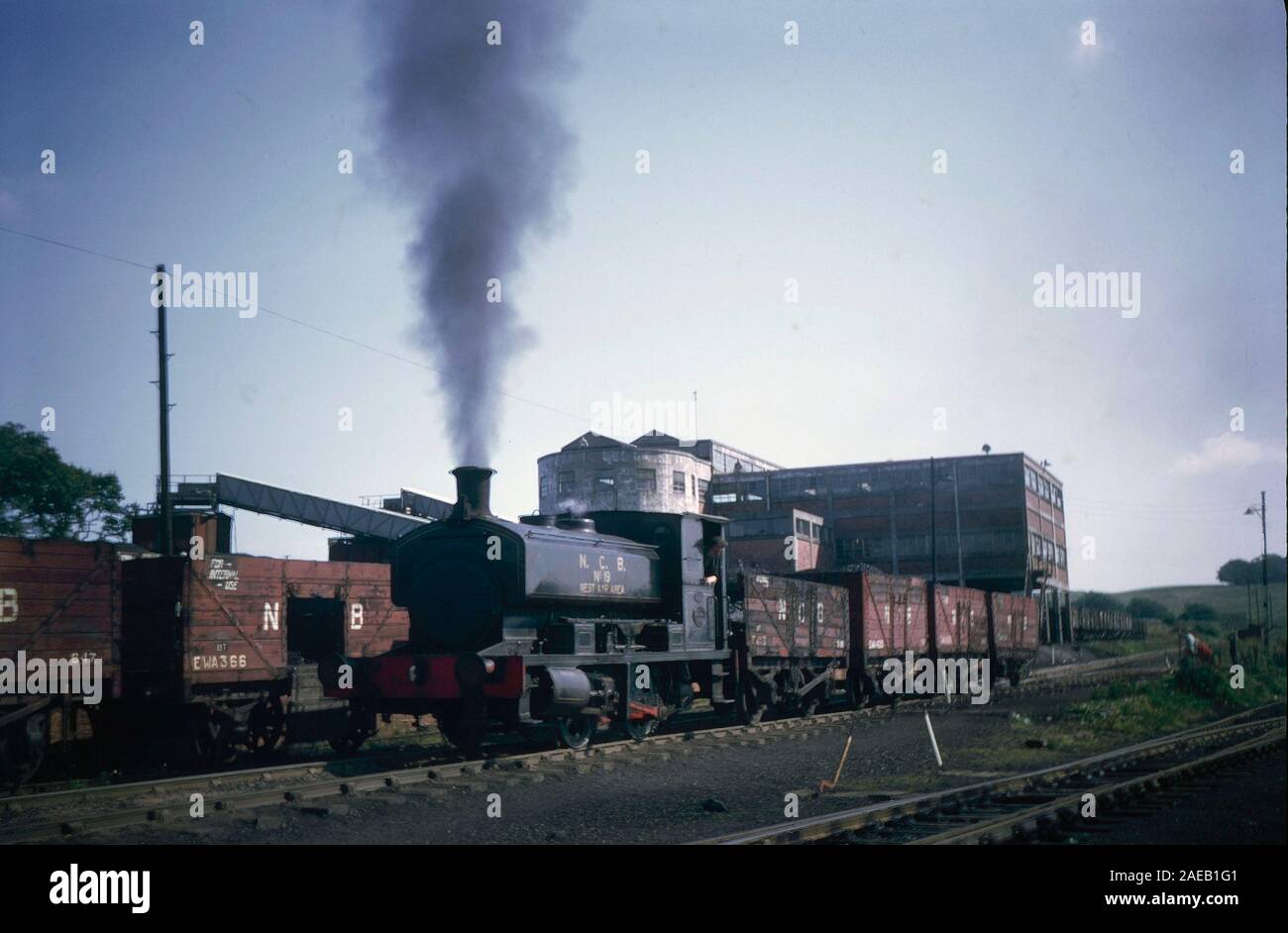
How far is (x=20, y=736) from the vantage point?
39.1 ft

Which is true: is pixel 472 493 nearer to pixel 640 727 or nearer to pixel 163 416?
pixel 640 727

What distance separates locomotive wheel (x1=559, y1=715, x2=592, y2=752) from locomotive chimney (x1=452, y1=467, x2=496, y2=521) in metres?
2.99

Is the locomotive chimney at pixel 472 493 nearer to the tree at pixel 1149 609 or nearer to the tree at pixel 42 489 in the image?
the tree at pixel 42 489

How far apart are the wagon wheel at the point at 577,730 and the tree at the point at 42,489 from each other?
139 feet

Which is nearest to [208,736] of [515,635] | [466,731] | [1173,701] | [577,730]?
[466,731]

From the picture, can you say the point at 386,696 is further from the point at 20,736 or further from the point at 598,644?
the point at 20,736

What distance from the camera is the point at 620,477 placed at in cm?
5797

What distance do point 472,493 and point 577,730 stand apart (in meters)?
3.63

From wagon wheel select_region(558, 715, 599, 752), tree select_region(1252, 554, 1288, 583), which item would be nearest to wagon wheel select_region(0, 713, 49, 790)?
wagon wheel select_region(558, 715, 599, 752)

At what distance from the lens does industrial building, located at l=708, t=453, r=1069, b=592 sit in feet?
190

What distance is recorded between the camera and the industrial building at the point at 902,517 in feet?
190
